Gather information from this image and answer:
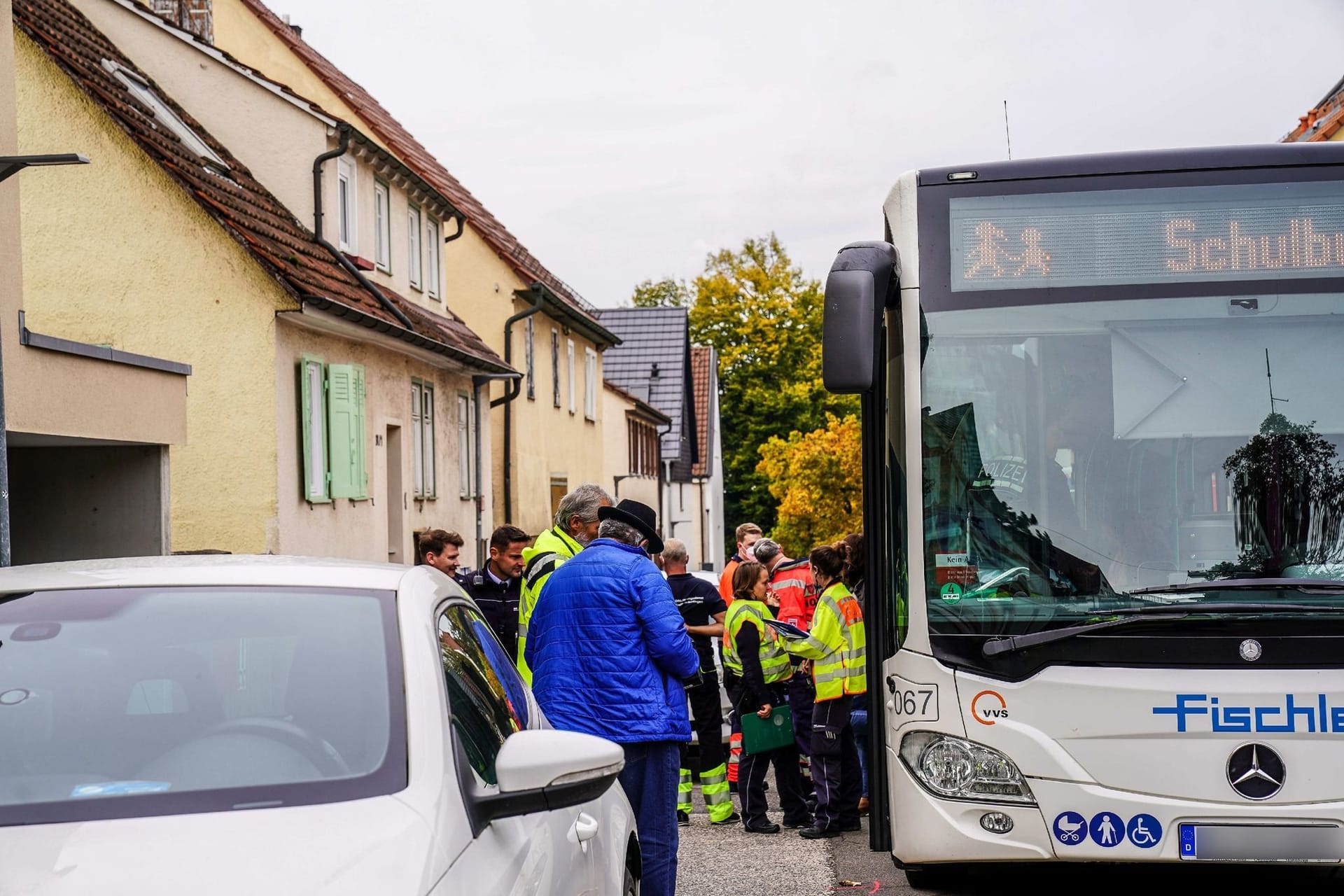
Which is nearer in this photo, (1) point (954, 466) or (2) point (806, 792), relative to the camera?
(1) point (954, 466)

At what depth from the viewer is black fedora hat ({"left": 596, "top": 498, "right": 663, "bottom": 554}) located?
655cm

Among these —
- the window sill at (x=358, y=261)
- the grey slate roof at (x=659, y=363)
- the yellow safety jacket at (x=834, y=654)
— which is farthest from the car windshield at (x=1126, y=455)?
the grey slate roof at (x=659, y=363)

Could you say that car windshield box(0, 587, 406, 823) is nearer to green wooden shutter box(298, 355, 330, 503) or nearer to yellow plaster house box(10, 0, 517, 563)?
yellow plaster house box(10, 0, 517, 563)

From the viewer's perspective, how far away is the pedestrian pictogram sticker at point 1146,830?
6051 millimetres

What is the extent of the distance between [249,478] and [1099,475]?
11.8 m

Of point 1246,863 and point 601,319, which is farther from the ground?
point 601,319

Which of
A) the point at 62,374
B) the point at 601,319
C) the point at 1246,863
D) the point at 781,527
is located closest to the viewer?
the point at 1246,863

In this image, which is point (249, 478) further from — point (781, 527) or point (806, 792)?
point (781, 527)

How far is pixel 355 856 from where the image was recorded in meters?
2.95

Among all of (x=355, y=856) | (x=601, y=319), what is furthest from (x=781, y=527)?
(x=355, y=856)

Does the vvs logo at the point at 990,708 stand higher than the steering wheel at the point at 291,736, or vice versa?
the steering wheel at the point at 291,736

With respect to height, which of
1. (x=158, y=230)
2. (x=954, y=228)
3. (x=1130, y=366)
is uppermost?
(x=158, y=230)

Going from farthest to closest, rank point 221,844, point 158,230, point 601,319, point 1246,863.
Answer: point 601,319
point 158,230
point 1246,863
point 221,844

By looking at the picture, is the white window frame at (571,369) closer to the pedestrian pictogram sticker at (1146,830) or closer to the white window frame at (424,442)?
the white window frame at (424,442)
